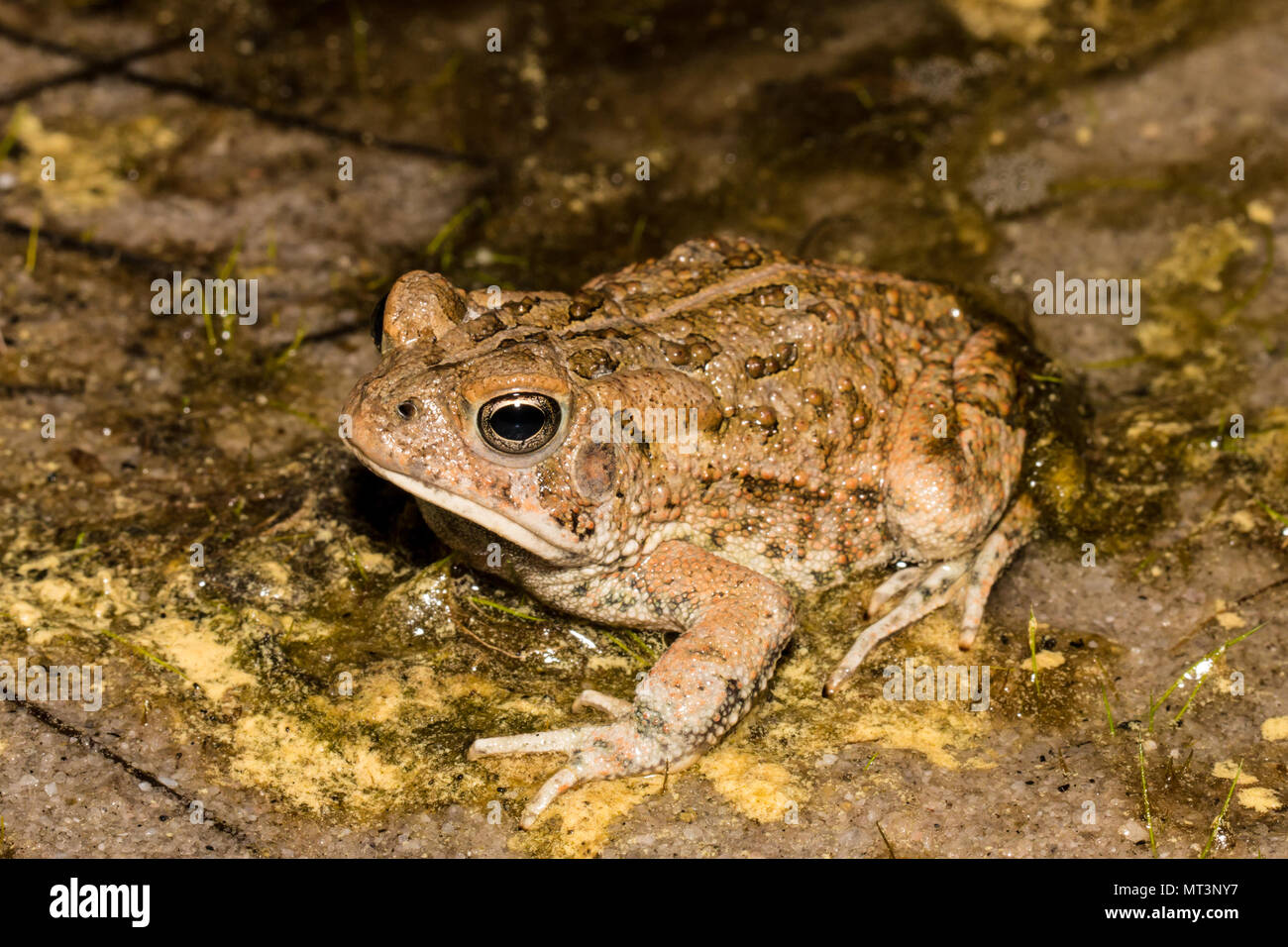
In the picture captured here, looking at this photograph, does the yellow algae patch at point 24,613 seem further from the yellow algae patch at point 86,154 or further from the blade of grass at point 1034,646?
the blade of grass at point 1034,646

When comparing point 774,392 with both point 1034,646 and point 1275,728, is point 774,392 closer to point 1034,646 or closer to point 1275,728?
point 1034,646

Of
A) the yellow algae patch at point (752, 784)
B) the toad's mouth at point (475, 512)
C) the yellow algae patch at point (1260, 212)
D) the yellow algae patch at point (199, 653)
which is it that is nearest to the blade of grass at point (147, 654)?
the yellow algae patch at point (199, 653)

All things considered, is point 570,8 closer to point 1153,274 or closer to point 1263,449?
point 1153,274

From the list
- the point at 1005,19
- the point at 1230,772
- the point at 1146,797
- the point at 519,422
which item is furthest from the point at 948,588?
the point at 1005,19

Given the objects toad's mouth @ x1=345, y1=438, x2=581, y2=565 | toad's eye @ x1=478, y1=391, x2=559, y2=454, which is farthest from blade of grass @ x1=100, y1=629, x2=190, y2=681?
toad's eye @ x1=478, y1=391, x2=559, y2=454

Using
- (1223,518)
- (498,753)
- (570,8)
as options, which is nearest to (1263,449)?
(1223,518)
